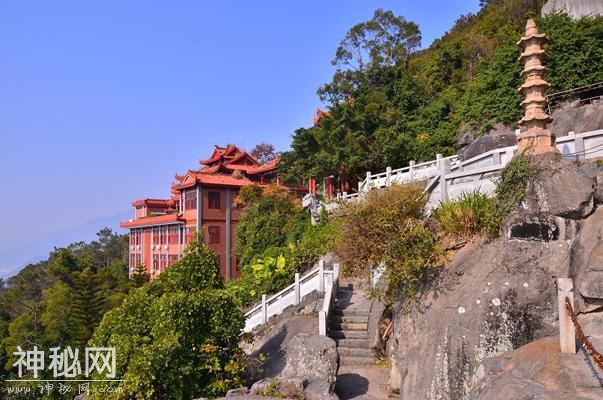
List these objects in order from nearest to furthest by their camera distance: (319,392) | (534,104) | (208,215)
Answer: (319,392), (534,104), (208,215)

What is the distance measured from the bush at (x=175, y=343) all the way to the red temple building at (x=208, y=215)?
1881cm

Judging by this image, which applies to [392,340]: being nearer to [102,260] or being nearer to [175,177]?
[175,177]

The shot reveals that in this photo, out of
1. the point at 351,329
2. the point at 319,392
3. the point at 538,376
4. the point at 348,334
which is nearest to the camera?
the point at 538,376

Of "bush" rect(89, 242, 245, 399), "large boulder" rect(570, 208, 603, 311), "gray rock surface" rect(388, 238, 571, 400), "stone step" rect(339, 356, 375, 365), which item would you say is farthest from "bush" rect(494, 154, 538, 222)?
"bush" rect(89, 242, 245, 399)

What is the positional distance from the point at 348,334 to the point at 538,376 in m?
6.42

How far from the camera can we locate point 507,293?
686 cm

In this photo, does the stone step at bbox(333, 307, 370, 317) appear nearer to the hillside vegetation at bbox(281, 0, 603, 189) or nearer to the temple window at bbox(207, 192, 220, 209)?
the hillside vegetation at bbox(281, 0, 603, 189)

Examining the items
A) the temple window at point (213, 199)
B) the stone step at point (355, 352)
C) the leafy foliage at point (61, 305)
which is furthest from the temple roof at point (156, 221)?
the stone step at point (355, 352)

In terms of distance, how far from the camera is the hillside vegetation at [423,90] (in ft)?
72.0

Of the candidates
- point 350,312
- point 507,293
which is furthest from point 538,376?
point 350,312

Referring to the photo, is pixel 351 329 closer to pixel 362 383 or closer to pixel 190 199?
pixel 362 383

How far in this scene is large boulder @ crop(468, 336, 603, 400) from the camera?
4.59 meters

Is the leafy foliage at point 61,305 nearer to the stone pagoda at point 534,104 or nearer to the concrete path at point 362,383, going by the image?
the concrete path at point 362,383

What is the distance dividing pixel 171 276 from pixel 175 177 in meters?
30.2
